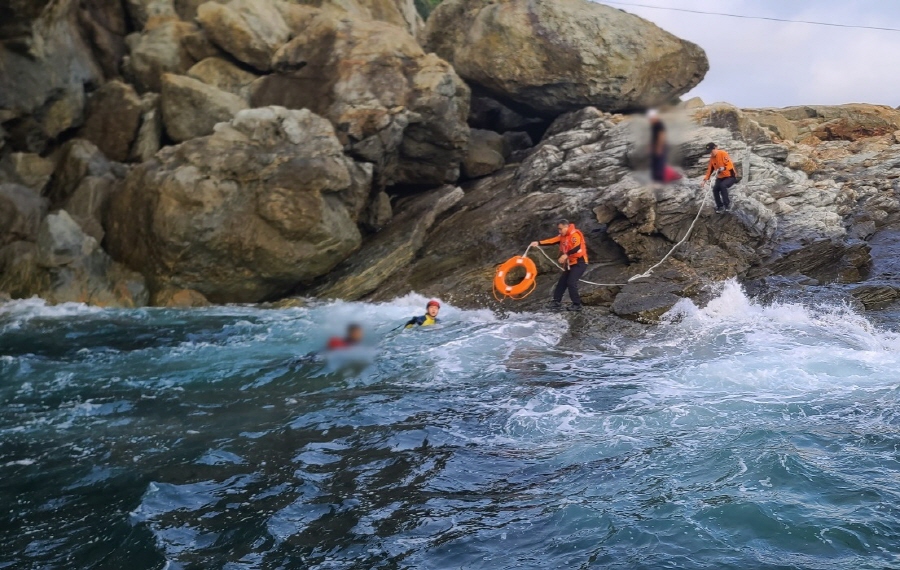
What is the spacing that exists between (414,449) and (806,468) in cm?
370

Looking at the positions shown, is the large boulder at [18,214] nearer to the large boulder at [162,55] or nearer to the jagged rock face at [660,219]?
the large boulder at [162,55]

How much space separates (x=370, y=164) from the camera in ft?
56.7

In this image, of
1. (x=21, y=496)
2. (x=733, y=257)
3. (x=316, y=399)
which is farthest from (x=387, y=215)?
(x=21, y=496)

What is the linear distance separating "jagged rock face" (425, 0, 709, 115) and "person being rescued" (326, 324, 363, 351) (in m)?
9.93

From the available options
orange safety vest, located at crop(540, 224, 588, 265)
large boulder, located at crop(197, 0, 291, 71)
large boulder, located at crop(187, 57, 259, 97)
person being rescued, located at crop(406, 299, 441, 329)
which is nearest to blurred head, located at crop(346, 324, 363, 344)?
person being rescued, located at crop(406, 299, 441, 329)

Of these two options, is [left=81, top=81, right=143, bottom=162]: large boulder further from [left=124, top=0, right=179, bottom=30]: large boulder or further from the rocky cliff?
[left=124, top=0, right=179, bottom=30]: large boulder

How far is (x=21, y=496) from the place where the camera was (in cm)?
695

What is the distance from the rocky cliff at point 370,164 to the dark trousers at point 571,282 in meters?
0.48

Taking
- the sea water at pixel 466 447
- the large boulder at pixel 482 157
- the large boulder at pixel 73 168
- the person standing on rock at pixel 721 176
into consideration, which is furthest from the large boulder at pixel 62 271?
the person standing on rock at pixel 721 176

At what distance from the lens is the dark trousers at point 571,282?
13.4 meters

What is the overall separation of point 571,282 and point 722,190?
141 inches

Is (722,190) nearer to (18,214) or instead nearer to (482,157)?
(482,157)

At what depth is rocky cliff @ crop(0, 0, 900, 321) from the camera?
49.3 ft

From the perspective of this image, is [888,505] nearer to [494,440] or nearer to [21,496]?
[494,440]
